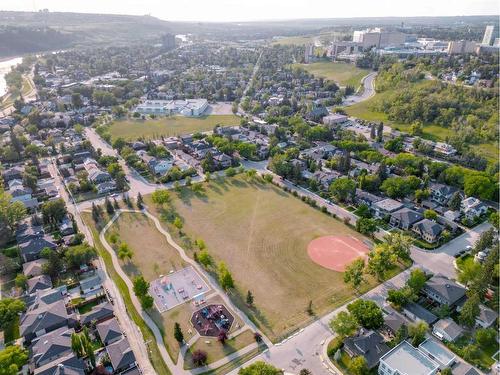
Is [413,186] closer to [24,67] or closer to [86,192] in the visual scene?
[86,192]

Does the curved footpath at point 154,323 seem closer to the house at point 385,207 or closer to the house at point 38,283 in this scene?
the house at point 38,283

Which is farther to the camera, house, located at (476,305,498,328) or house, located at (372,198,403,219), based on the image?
house, located at (372,198,403,219)

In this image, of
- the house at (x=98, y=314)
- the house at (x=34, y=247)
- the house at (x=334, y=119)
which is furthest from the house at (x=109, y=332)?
the house at (x=334, y=119)

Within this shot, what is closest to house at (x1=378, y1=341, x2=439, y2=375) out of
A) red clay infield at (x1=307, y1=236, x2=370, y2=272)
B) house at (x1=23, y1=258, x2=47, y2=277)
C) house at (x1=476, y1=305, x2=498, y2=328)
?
house at (x1=476, y1=305, x2=498, y2=328)

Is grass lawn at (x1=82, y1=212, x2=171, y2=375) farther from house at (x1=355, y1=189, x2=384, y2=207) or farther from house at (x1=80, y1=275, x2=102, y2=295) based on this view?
house at (x1=355, y1=189, x2=384, y2=207)

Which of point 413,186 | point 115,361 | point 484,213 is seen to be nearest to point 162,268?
point 115,361

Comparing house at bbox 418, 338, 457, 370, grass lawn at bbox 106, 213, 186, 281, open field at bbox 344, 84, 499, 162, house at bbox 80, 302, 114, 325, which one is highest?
house at bbox 80, 302, 114, 325

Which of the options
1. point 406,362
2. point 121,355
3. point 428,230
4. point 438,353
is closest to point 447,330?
point 438,353
